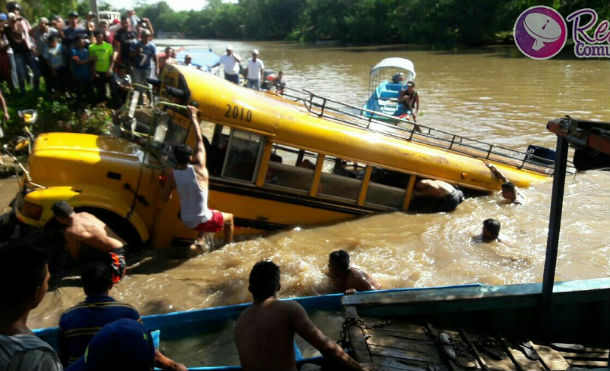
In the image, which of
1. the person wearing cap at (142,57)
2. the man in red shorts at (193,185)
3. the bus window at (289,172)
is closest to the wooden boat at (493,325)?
the man in red shorts at (193,185)

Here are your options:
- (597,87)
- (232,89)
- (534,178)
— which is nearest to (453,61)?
(597,87)

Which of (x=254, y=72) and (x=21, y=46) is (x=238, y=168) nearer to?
(x=21, y=46)

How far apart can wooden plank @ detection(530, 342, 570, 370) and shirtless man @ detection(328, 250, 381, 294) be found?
5.81 feet

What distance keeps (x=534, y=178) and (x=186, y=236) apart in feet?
19.8

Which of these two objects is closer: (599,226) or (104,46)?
(599,226)

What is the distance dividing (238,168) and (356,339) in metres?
3.27

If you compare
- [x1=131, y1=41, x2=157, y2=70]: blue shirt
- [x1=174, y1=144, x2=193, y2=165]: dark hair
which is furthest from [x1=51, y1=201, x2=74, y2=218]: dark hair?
[x1=131, y1=41, x2=157, y2=70]: blue shirt

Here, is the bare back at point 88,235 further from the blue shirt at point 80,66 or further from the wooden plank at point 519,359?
the blue shirt at point 80,66

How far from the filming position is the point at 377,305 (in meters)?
4.81

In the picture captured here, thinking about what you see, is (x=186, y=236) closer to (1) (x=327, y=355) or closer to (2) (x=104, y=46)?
(1) (x=327, y=355)

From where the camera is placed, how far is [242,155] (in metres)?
6.83

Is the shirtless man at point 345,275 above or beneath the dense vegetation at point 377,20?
beneath

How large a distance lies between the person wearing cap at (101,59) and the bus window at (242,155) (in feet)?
20.0

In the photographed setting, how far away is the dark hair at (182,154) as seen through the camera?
600cm
